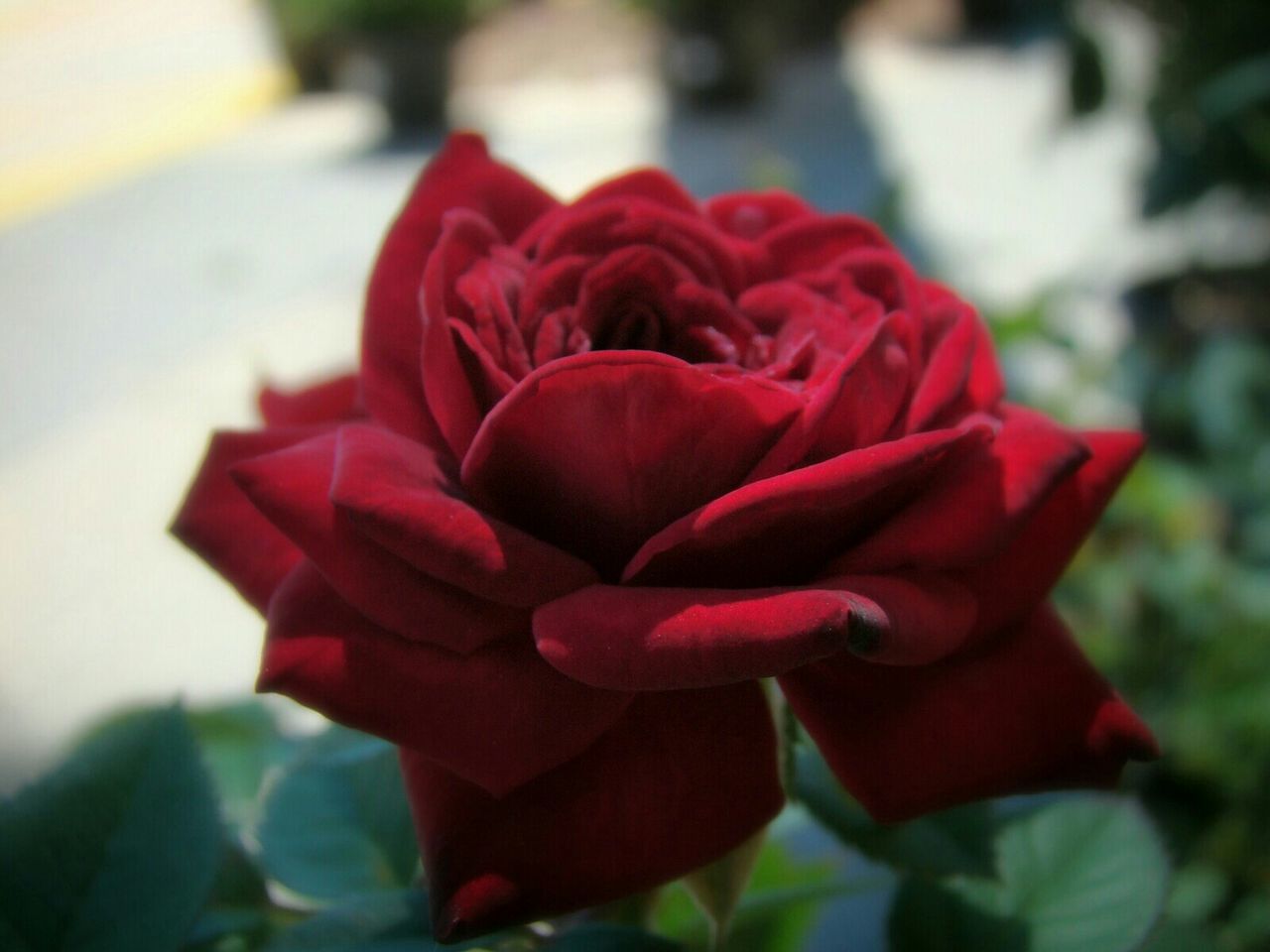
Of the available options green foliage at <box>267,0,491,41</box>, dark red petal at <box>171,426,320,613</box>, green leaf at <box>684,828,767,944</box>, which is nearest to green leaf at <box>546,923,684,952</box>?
green leaf at <box>684,828,767,944</box>

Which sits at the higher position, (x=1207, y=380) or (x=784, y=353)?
(x=784, y=353)

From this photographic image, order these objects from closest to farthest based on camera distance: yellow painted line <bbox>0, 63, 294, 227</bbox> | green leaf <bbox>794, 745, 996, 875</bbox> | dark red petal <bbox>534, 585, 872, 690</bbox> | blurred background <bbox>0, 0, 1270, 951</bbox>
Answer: dark red petal <bbox>534, 585, 872, 690</bbox>, green leaf <bbox>794, 745, 996, 875</bbox>, blurred background <bbox>0, 0, 1270, 951</bbox>, yellow painted line <bbox>0, 63, 294, 227</bbox>

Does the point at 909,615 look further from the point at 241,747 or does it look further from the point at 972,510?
the point at 241,747

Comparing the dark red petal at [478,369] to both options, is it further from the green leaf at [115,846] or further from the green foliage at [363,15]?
the green foliage at [363,15]

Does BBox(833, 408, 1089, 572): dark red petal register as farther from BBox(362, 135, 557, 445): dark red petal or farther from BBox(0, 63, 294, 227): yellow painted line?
BBox(0, 63, 294, 227): yellow painted line

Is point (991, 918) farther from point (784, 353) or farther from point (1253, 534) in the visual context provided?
point (1253, 534)

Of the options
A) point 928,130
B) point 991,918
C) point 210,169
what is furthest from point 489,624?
point 210,169
